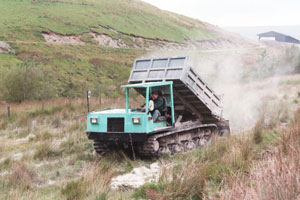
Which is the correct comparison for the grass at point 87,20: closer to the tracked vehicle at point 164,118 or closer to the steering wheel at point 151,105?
the tracked vehicle at point 164,118

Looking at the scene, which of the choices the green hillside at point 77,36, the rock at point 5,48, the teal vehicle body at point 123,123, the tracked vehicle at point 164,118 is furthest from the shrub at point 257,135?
the rock at point 5,48

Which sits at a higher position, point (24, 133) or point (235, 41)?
point (235, 41)

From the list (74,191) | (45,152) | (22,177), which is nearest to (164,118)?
(45,152)

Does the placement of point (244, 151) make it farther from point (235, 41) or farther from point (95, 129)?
point (235, 41)

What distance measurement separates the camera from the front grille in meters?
9.79

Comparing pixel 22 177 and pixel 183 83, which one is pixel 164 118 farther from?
pixel 22 177

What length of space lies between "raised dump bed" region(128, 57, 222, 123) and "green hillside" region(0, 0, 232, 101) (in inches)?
607

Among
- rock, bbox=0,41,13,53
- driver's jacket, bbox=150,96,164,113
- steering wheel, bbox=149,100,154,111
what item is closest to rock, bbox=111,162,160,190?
steering wheel, bbox=149,100,154,111

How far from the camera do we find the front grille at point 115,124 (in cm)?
979

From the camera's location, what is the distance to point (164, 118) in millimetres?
10516

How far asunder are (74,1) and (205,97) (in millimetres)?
78395

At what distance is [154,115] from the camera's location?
33.4 feet

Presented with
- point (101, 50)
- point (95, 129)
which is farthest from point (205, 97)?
point (101, 50)

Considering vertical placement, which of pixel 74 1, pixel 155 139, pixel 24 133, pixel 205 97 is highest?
pixel 74 1
